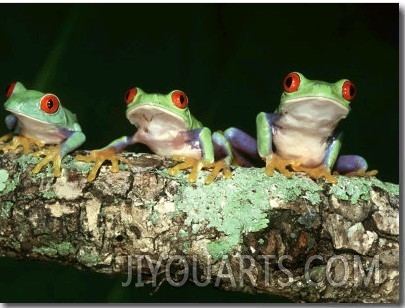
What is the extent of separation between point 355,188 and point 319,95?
0.58 m

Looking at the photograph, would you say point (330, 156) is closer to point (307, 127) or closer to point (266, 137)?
point (307, 127)

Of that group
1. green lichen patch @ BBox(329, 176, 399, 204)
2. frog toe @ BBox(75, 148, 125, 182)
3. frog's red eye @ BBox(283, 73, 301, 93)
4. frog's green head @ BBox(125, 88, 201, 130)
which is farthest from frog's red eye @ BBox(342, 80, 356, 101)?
frog toe @ BBox(75, 148, 125, 182)

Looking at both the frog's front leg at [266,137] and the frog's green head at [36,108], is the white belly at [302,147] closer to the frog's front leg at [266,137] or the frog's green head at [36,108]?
the frog's front leg at [266,137]

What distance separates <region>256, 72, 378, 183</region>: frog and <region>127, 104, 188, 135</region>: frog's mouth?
471mm

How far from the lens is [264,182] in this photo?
255 cm

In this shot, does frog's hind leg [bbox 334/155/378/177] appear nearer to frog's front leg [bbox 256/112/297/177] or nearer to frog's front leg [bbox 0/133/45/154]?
frog's front leg [bbox 256/112/297/177]

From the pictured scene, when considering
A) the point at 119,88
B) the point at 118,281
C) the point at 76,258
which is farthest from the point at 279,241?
the point at 119,88

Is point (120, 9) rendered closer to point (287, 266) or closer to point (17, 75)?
point (17, 75)

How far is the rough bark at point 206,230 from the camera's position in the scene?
2.41 metres

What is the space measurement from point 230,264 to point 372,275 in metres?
0.66

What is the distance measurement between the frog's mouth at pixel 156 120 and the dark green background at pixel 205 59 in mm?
582

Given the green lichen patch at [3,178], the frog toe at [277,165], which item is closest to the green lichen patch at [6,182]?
the green lichen patch at [3,178]

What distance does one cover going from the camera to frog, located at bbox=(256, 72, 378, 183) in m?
2.96

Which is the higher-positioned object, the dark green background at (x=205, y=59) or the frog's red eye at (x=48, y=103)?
the dark green background at (x=205, y=59)
